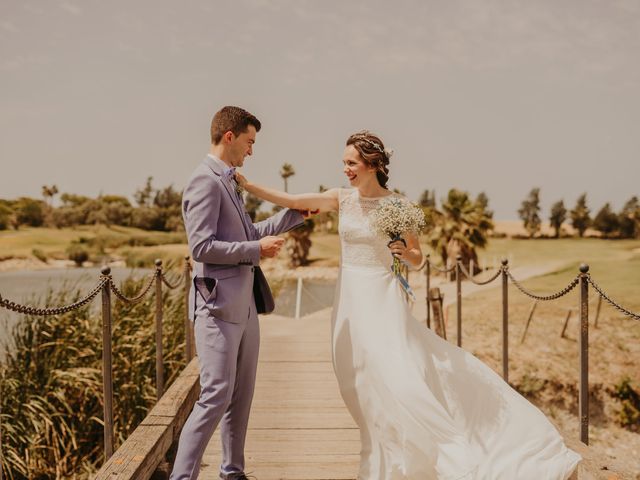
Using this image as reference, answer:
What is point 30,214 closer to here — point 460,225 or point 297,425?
point 460,225

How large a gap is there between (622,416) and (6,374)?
18940mm

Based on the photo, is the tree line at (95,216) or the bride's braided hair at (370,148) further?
the tree line at (95,216)


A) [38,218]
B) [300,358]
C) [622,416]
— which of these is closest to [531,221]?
[38,218]

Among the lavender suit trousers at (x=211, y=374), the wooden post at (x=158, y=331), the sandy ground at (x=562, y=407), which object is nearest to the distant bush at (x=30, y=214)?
the sandy ground at (x=562, y=407)

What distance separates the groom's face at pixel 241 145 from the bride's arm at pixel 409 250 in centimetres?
113

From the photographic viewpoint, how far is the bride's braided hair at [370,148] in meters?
3.86

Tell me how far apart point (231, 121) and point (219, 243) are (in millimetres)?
718

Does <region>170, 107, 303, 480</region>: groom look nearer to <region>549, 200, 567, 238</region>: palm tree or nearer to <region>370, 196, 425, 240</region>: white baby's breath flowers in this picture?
<region>370, 196, 425, 240</region>: white baby's breath flowers

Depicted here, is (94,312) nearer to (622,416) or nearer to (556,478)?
(556,478)

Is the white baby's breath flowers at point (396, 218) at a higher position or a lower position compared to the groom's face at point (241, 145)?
lower

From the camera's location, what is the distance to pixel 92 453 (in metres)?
6.89

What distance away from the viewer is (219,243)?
3.09m

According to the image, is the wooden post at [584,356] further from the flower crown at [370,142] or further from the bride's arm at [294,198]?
the bride's arm at [294,198]

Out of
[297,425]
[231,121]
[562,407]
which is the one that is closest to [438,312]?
[297,425]
